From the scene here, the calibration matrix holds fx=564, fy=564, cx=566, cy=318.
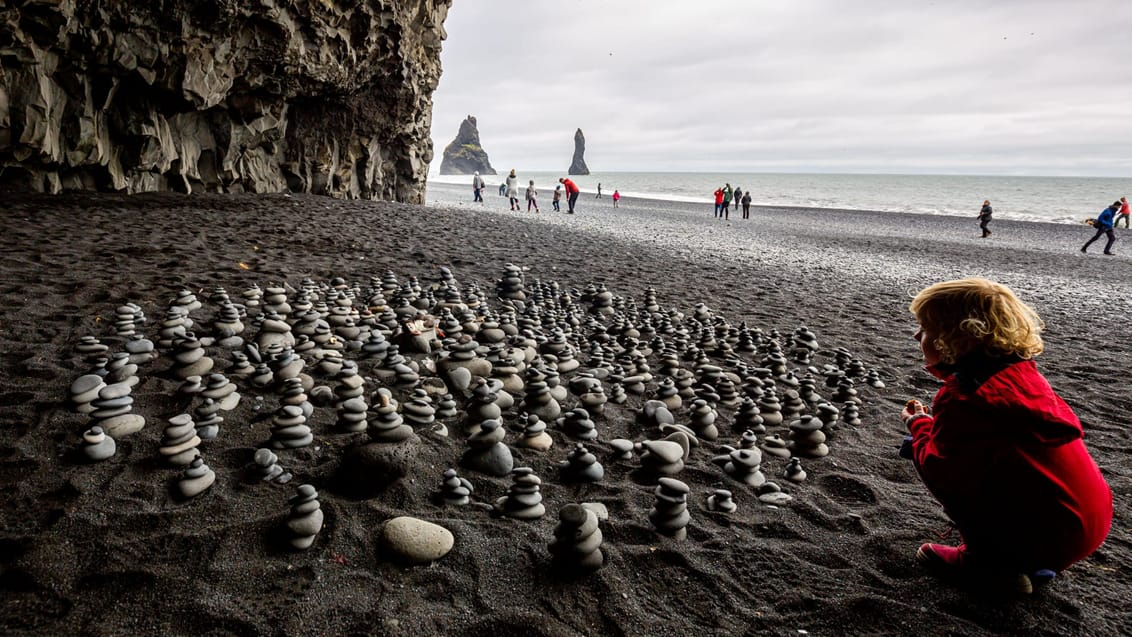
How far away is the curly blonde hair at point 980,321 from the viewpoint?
2.36m

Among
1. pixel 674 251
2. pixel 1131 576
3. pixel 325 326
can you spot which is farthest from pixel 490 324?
pixel 674 251

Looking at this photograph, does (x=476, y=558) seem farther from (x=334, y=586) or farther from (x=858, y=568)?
(x=858, y=568)

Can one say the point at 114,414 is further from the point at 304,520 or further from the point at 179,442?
the point at 304,520

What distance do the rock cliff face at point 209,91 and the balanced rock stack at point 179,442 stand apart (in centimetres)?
1027

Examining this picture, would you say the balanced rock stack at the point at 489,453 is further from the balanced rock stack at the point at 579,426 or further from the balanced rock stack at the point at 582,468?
the balanced rock stack at the point at 579,426

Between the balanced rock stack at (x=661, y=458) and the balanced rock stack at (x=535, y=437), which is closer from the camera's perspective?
the balanced rock stack at (x=661, y=458)

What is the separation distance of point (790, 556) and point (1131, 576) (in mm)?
1618

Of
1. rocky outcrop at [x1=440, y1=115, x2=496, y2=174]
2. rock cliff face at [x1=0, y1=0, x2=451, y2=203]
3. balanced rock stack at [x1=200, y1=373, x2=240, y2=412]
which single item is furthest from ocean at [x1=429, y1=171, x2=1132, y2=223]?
balanced rock stack at [x1=200, y1=373, x2=240, y2=412]

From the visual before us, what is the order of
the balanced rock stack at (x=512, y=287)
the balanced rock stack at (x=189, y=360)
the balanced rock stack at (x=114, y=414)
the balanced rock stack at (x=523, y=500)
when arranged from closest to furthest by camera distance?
the balanced rock stack at (x=523, y=500)
the balanced rock stack at (x=114, y=414)
the balanced rock stack at (x=189, y=360)
the balanced rock stack at (x=512, y=287)

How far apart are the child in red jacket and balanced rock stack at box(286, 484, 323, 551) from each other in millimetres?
2839

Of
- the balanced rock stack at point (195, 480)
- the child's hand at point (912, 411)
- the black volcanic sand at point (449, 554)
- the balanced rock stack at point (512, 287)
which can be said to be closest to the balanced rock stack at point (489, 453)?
the black volcanic sand at point (449, 554)

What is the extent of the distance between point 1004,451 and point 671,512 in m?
1.47

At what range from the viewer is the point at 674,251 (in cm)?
1416

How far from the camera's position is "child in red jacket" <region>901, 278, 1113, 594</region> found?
7.56 feet
